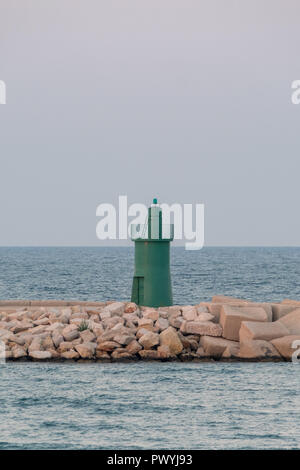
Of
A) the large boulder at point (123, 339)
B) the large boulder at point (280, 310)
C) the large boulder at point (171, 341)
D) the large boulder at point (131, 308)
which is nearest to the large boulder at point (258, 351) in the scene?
the large boulder at point (171, 341)

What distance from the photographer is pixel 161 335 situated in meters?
22.0

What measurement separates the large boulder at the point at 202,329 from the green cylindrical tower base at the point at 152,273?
3355mm

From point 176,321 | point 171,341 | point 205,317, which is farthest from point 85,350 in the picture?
point 205,317

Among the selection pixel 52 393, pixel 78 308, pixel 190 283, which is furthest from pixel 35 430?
pixel 190 283

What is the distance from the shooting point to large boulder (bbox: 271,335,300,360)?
21891 mm

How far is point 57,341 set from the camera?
22.2 metres

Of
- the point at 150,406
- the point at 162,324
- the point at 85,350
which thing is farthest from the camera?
the point at 162,324

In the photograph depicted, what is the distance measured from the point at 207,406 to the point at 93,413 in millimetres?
2381

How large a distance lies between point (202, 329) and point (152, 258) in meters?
3.92

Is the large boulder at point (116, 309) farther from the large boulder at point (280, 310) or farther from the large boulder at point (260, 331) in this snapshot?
the large boulder at point (280, 310)

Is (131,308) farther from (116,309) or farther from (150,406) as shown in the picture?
(150,406)

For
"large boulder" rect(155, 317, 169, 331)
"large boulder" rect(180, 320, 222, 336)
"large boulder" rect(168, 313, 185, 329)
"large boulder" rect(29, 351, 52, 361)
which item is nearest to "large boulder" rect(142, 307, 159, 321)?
"large boulder" rect(155, 317, 169, 331)

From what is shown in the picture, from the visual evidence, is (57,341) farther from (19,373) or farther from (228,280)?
(228,280)

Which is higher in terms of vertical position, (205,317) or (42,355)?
(205,317)
